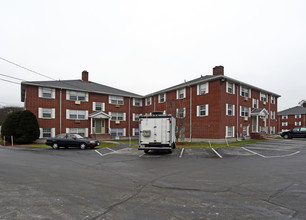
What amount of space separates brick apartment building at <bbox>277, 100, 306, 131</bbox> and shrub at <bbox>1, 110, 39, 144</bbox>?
6127 cm

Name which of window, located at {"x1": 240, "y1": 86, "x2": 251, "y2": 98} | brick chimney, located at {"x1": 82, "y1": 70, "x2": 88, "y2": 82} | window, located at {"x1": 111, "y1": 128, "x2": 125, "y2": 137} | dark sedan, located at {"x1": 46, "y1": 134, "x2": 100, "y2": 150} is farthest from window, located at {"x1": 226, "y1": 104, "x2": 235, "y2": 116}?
brick chimney, located at {"x1": 82, "y1": 70, "x2": 88, "y2": 82}

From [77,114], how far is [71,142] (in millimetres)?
9356

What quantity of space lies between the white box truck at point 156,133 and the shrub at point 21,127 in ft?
51.0

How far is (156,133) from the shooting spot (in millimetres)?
12828

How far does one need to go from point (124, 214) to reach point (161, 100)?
24118 millimetres

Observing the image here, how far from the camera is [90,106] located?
85.8 ft

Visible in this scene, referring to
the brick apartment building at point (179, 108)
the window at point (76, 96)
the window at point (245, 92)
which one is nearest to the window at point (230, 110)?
the brick apartment building at point (179, 108)

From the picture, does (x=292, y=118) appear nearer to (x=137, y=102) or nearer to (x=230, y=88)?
(x=230, y=88)

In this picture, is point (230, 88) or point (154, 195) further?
point (230, 88)

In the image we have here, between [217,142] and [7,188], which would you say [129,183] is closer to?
[7,188]

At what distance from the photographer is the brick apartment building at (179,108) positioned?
20.5 m

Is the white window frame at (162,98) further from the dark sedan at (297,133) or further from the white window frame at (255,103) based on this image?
the dark sedan at (297,133)

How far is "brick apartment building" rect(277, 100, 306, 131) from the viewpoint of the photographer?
159 ft

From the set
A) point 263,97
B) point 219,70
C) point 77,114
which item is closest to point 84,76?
point 77,114
